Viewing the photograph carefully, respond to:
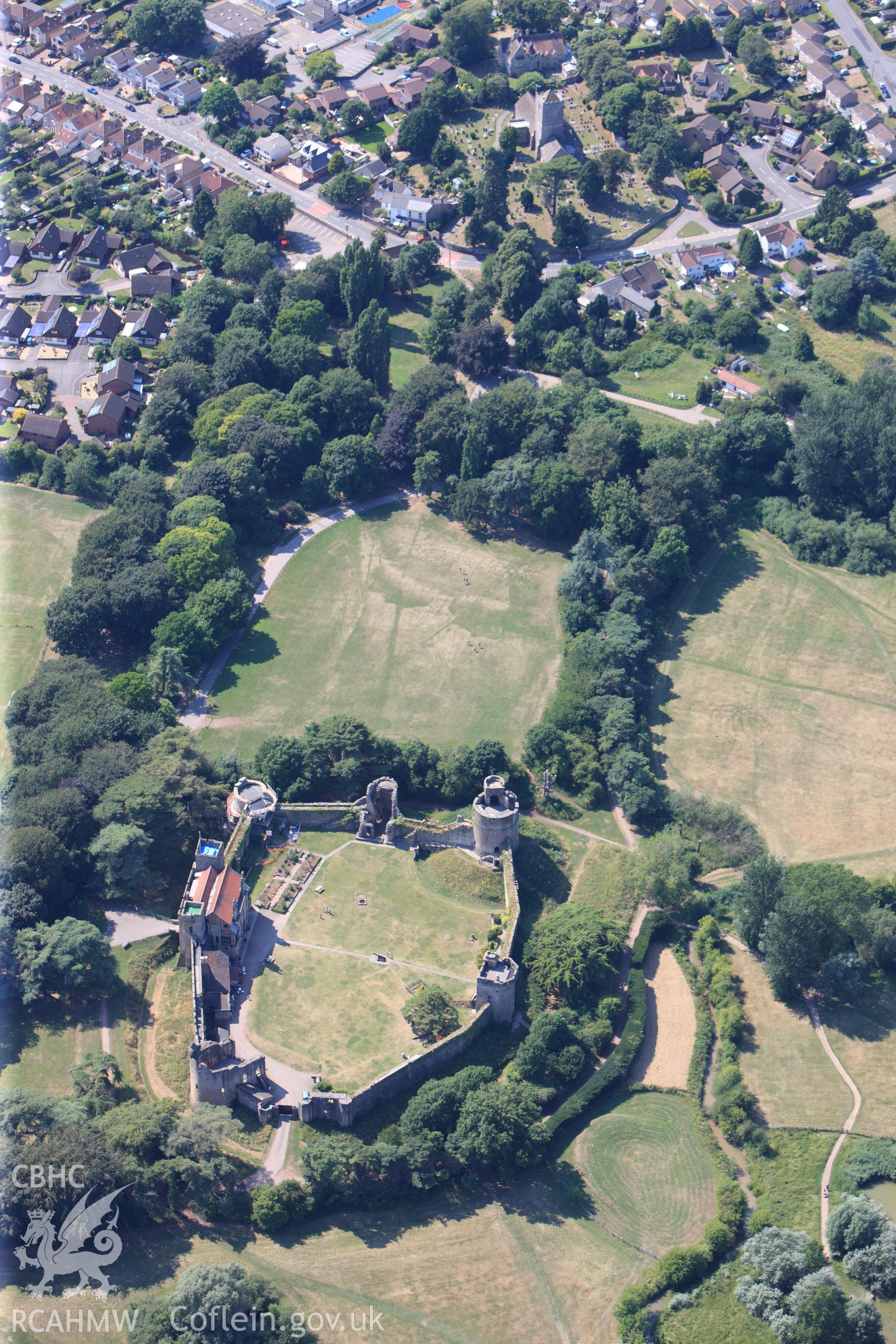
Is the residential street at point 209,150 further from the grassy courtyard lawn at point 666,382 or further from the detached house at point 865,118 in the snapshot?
the detached house at point 865,118

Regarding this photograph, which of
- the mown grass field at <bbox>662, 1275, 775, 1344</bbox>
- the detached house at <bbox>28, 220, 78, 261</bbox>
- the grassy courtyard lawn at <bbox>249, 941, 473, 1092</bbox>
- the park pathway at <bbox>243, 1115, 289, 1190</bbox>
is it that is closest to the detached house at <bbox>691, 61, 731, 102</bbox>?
the detached house at <bbox>28, 220, 78, 261</bbox>

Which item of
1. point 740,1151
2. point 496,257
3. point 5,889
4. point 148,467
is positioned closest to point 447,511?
point 148,467

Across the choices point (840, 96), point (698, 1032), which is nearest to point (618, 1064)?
point (698, 1032)

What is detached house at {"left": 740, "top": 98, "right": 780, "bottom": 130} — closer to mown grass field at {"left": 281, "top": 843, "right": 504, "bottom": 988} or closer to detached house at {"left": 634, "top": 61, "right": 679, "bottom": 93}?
detached house at {"left": 634, "top": 61, "right": 679, "bottom": 93}

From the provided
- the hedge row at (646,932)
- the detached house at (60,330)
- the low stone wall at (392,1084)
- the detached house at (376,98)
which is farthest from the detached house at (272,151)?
the low stone wall at (392,1084)

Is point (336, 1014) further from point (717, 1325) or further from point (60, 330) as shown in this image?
point (60, 330)

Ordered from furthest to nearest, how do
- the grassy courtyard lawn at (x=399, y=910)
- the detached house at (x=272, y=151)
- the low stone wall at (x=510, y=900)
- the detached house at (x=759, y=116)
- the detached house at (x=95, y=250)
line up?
1. the detached house at (x=759, y=116)
2. the detached house at (x=272, y=151)
3. the detached house at (x=95, y=250)
4. the grassy courtyard lawn at (x=399, y=910)
5. the low stone wall at (x=510, y=900)
